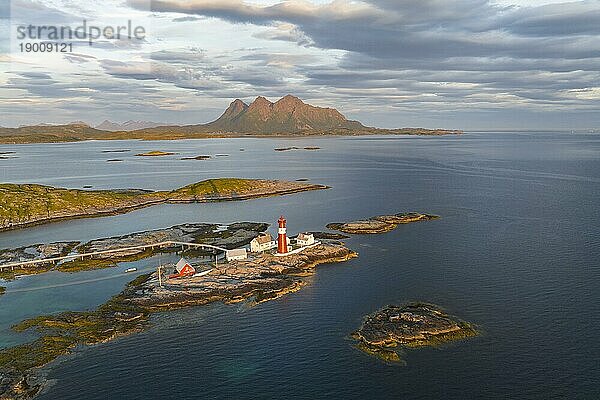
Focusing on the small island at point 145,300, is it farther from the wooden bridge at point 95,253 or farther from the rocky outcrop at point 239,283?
the wooden bridge at point 95,253

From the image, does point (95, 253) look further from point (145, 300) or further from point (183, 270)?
point (145, 300)

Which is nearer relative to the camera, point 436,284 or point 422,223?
point 436,284

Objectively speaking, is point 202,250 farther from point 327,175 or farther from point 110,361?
point 327,175

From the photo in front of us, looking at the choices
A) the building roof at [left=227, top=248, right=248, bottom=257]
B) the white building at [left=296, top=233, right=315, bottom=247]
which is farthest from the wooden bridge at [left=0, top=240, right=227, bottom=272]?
the white building at [left=296, top=233, right=315, bottom=247]

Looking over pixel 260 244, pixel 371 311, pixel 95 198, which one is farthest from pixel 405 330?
pixel 95 198

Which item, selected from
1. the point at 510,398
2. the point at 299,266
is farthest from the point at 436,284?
the point at 510,398

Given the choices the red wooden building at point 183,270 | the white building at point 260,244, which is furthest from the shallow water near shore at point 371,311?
the white building at point 260,244
